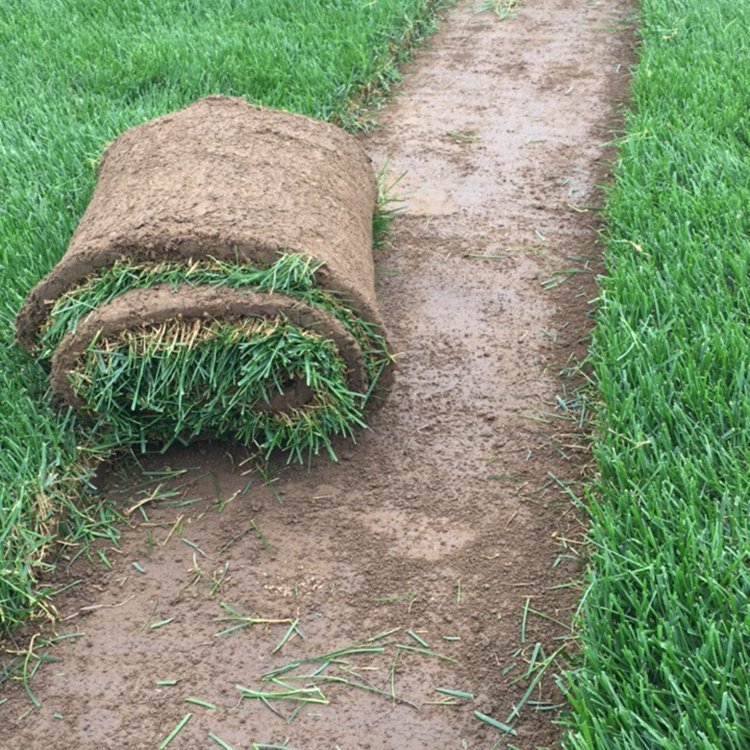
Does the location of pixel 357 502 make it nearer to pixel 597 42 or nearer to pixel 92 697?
pixel 92 697

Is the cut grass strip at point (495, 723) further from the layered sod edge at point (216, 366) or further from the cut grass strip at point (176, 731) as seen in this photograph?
the layered sod edge at point (216, 366)

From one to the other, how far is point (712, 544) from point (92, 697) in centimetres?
142

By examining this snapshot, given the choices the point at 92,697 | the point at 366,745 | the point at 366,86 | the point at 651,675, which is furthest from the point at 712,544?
the point at 366,86

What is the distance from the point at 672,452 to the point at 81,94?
11.8 feet

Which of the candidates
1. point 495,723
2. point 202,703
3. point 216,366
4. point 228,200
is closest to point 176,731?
point 202,703

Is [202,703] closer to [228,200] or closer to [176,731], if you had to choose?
[176,731]

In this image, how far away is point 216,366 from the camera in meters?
2.97

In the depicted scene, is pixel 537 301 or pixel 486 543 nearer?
pixel 486 543

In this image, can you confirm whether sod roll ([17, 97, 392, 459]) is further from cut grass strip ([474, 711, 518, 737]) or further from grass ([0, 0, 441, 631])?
cut grass strip ([474, 711, 518, 737])

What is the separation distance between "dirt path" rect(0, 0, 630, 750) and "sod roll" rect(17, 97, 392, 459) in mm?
156

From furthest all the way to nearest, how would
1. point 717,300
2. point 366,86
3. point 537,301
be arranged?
point 366,86
point 537,301
point 717,300

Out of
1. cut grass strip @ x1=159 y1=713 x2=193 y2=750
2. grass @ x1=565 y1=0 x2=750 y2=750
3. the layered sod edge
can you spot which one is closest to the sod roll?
the layered sod edge

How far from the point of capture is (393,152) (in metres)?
4.88

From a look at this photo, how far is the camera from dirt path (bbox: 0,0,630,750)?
2.37m
